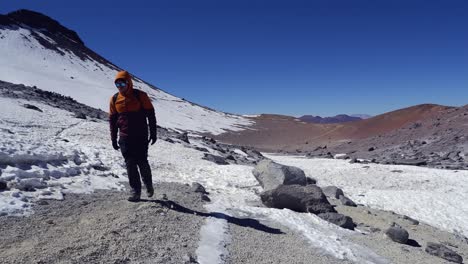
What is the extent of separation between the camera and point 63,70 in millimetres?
72875

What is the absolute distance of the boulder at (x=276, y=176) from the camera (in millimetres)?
13281

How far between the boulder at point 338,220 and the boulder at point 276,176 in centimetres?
328

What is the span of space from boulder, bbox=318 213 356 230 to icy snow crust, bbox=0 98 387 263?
35 cm

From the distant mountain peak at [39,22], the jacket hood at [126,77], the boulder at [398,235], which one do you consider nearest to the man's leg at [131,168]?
the jacket hood at [126,77]

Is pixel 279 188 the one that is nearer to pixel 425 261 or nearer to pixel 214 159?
pixel 425 261

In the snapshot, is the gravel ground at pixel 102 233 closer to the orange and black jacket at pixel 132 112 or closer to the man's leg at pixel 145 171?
the man's leg at pixel 145 171

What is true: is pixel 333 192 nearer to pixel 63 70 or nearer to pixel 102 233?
pixel 102 233

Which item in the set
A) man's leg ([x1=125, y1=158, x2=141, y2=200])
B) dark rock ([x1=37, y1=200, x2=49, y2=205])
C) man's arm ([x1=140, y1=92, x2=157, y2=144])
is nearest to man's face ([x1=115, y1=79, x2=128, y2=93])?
man's arm ([x1=140, y1=92, x2=157, y2=144])

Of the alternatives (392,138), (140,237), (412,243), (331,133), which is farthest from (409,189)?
(331,133)

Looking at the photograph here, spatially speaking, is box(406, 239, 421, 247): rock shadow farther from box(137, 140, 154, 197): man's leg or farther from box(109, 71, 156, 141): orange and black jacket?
box(109, 71, 156, 141): orange and black jacket

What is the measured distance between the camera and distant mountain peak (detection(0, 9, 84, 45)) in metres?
95.9

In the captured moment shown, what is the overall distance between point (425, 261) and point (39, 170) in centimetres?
889

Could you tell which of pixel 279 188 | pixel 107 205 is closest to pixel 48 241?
pixel 107 205

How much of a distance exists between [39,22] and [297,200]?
10678cm
